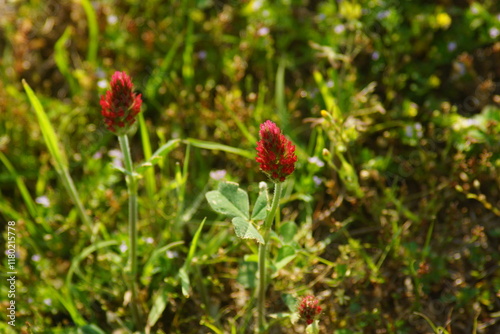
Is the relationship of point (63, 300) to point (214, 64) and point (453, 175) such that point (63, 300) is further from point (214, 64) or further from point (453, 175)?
point (453, 175)

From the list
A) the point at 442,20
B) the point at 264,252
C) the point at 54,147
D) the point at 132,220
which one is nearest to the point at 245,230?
the point at 264,252

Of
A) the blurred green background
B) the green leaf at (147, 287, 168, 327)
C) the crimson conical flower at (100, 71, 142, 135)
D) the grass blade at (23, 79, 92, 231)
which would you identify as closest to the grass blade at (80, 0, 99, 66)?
the blurred green background

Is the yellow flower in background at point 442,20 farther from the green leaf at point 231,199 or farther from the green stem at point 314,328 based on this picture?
the green stem at point 314,328

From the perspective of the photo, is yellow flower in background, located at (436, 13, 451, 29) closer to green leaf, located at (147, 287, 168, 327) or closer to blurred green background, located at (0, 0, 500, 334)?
blurred green background, located at (0, 0, 500, 334)

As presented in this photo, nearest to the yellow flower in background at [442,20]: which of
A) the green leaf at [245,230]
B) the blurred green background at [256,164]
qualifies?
the blurred green background at [256,164]

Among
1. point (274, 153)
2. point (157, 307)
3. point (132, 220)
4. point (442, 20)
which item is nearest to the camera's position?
point (274, 153)

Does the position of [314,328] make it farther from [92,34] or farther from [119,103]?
[92,34]
